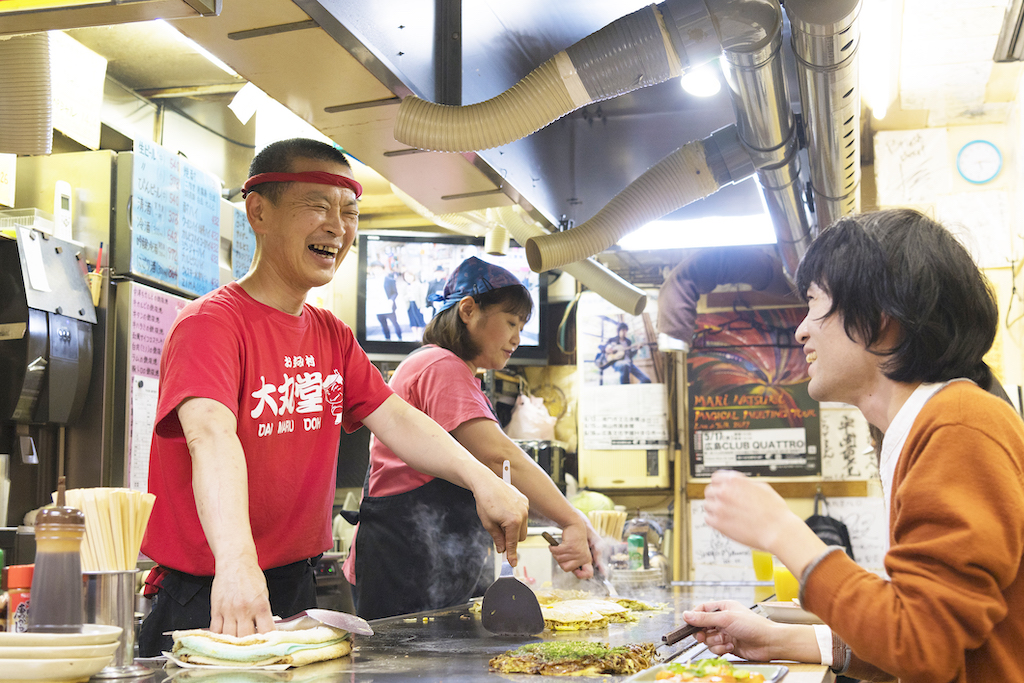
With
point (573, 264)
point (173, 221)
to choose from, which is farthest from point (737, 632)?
point (173, 221)

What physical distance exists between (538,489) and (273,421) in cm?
92

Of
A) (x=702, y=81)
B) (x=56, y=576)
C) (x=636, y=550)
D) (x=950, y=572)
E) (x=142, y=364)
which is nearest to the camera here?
(x=950, y=572)

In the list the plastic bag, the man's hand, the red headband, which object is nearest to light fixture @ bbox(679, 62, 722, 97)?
the red headband

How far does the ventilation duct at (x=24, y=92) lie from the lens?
2.12 metres

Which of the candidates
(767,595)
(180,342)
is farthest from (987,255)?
(180,342)

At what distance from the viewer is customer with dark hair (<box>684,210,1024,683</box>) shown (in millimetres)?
1142

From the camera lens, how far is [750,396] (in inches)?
258

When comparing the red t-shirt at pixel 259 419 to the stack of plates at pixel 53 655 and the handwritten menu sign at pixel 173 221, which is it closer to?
the stack of plates at pixel 53 655

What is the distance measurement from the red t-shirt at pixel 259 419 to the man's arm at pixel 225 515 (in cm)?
5

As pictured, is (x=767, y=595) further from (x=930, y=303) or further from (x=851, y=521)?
(x=851, y=521)

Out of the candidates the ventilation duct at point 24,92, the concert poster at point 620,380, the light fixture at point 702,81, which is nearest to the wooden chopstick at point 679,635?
the ventilation duct at point 24,92

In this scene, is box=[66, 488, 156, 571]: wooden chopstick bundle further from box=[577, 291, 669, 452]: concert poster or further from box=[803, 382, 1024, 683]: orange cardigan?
box=[577, 291, 669, 452]: concert poster

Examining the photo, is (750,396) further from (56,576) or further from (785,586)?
(56,576)

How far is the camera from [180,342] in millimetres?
1823
